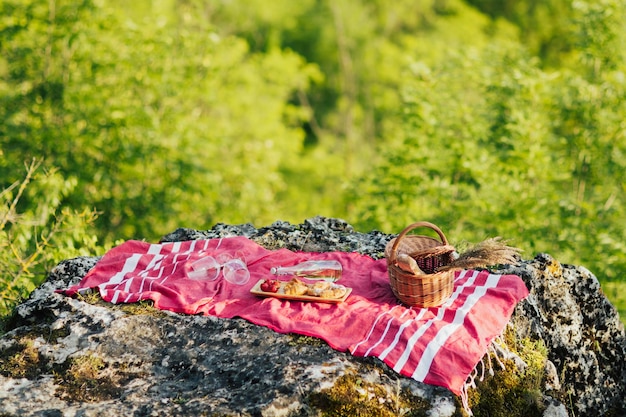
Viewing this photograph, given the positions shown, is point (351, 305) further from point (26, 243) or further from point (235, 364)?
point (26, 243)

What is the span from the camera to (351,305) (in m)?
4.82

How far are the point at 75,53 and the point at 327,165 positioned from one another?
569 inches

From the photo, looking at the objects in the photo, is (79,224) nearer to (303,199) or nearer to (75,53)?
(75,53)

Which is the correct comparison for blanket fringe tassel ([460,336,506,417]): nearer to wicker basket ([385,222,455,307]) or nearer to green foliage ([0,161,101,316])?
wicker basket ([385,222,455,307])

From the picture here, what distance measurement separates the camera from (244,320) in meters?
4.69

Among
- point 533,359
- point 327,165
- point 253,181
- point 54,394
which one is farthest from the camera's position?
point 327,165

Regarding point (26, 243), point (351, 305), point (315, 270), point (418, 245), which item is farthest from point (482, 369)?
point (26, 243)

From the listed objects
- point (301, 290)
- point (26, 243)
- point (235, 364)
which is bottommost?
point (26, 243)

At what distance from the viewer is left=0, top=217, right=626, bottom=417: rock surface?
382 cm

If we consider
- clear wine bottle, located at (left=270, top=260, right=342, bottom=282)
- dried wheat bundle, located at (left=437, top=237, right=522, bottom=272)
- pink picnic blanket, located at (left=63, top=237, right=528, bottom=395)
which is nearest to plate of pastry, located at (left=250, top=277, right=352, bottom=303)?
pink picnic blanket, located at (left=63, top=237, right=528, bottom=395)

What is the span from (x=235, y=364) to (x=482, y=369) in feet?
5.44

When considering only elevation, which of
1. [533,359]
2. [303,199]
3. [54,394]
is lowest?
[303,199]

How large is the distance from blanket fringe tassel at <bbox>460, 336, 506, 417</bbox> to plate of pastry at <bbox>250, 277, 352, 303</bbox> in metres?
1.08

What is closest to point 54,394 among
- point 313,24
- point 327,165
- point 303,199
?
point 303,199
